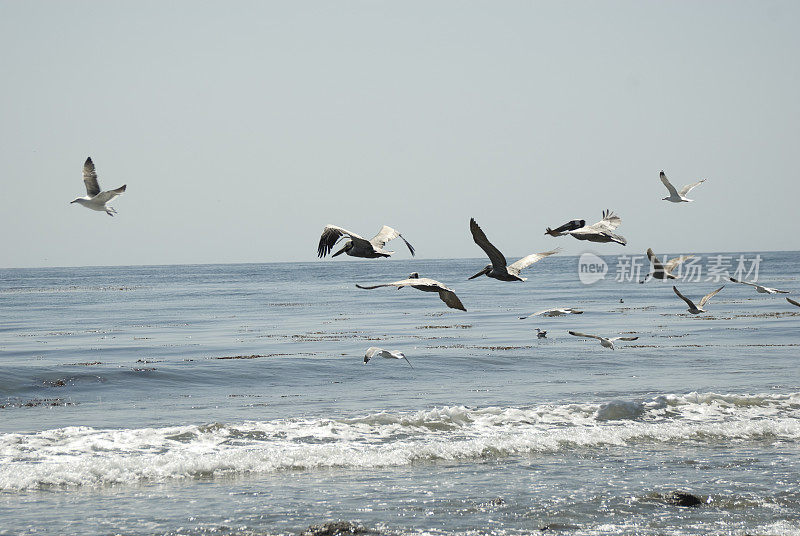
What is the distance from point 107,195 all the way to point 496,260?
7.07 metres

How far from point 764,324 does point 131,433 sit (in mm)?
26423

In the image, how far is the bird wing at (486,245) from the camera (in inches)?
339

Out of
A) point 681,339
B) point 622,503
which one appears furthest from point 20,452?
point 681,339

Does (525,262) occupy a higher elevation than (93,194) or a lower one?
lower

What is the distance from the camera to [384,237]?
1197 centimetres

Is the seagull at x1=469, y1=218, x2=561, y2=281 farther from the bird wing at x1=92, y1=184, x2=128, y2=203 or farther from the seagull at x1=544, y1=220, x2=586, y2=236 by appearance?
the bird wing at x1=92, y1=184, x2=128, y2=203

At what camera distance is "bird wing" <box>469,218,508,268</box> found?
862cm

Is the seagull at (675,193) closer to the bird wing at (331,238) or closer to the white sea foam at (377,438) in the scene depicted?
the white sea foam at (377,438)

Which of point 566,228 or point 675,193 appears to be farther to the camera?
point 675,193

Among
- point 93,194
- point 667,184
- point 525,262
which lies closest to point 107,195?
point 93,194

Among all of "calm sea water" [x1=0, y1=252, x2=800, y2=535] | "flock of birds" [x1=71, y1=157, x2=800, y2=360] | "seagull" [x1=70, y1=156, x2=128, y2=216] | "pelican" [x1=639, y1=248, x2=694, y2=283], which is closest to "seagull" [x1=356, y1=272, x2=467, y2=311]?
"flock of birds" [x1=71, y1=157, x2=800, y2=360]

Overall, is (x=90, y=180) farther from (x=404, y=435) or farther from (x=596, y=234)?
Result: (x=596, y=234)

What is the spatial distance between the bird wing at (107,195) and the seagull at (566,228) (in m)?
7.14

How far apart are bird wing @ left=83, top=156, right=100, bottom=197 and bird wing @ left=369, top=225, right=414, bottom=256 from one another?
4.98 meters
